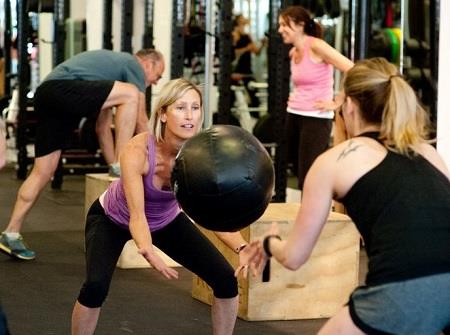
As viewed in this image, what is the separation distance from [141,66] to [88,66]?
30 cm

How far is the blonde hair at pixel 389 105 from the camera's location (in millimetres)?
2484

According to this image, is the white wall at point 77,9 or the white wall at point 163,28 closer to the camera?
the white wall at point 163,28

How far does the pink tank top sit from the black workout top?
4.10m

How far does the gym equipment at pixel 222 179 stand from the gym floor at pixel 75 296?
135 cm

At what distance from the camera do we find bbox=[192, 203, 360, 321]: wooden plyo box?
4457 mm

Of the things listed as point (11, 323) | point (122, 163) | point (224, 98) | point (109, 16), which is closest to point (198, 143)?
point (122, 163)

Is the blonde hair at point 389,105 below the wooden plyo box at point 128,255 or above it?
above

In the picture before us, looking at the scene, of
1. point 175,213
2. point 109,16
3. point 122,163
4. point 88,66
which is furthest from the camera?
point 109,16

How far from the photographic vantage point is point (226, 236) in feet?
11.7

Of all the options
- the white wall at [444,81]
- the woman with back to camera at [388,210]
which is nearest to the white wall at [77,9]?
the white wall at [444,81]

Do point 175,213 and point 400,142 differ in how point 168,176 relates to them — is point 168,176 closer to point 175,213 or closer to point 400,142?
point 175,213

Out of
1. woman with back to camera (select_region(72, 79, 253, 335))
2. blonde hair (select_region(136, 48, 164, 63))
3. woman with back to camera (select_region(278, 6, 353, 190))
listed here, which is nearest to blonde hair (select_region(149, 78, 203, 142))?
woman with back to camera (select_region(72, 79, 253, 335))

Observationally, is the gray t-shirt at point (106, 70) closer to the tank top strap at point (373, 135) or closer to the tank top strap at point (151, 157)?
the tank top strap at point (151, 157)

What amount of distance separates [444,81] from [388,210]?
3591 mm
